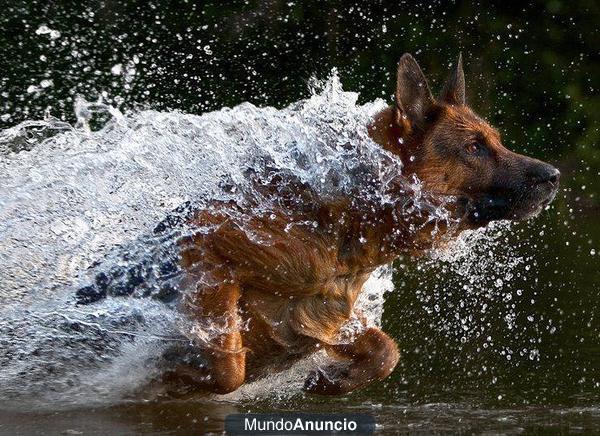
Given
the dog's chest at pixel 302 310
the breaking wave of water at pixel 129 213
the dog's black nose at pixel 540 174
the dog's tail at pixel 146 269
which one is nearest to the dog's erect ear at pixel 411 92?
the breaking wave of water at pixel 129 213

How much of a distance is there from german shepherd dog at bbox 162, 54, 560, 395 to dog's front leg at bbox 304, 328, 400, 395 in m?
0.32

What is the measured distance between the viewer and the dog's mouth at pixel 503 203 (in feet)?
16.5

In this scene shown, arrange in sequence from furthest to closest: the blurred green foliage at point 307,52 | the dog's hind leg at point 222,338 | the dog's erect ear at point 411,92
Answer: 1. the blurred green foliage at point 307,52
2. the dog's erect ear at point 411,92
3. the dog's hind leg at point 222,338

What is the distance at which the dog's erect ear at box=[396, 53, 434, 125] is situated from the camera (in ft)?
16.4

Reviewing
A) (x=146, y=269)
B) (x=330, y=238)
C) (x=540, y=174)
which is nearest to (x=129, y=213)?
(x=146, y=269)

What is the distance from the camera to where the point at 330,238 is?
4.93m

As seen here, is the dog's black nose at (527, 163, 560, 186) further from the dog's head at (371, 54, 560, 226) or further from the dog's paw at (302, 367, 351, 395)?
the dog's paw at (302, 367, 351, 395)

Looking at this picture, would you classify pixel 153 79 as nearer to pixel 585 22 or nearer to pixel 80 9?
pixel 80 9

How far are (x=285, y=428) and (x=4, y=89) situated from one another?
9.44m

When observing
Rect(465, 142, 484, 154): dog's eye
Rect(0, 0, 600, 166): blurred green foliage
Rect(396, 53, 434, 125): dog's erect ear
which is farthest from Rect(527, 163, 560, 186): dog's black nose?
Rect(0, 0, 600, 166): blurred green foliage

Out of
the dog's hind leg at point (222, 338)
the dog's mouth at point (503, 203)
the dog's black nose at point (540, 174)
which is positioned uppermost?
the dog's black nose at point (540, 174)

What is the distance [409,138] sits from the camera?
5.04 m

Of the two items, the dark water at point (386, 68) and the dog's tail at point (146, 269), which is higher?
the dark water at point (386, 68)

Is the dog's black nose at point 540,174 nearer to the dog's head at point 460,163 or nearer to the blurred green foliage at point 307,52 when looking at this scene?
the dog's head at point 460,163
